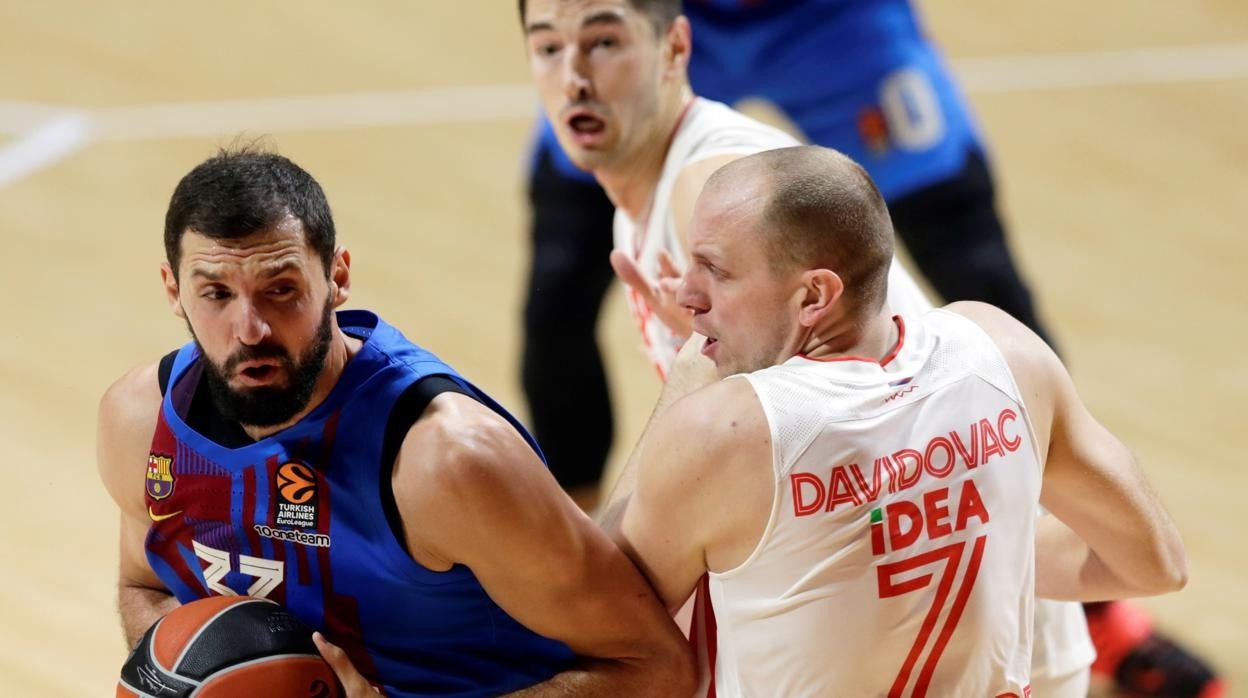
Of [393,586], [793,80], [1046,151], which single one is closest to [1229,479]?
[793,80]

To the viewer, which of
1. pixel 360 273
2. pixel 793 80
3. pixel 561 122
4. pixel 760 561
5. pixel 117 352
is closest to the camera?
pixel 760 561

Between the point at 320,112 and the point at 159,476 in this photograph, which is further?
the point at 320,112

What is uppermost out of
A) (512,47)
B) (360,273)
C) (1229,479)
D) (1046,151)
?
(512,47)

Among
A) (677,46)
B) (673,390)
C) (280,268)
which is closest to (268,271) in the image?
(280,268)

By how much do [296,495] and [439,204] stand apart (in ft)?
15.0

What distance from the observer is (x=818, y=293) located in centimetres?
256

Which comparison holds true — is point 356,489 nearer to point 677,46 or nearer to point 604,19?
point 604,19

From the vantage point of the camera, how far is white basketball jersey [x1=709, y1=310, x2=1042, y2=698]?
2.52m

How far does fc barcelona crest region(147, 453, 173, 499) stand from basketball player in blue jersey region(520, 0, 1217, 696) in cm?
212

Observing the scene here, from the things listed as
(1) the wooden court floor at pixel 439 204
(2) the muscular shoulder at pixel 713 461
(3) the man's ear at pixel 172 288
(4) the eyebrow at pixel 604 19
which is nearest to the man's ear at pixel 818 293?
(2) the muscular shoulder at pixel 713 461

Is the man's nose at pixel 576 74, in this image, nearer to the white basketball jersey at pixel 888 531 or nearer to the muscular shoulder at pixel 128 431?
the muscular shoulder at pixel 128 431

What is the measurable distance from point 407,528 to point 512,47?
20.7ft

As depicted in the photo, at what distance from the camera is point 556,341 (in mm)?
5098

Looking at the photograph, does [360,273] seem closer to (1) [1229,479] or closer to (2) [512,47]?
(2) [512,47]
